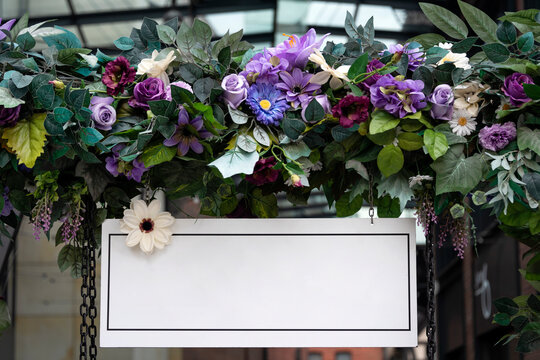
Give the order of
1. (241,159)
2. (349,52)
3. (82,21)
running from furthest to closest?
1. (82,21)
2. (349,52)
3. (241,159)

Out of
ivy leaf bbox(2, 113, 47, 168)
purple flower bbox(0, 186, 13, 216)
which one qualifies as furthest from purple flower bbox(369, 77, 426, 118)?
purple flower bbox(0, 186, 13, 216)

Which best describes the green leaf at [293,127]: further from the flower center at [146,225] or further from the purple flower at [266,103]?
the flower center at [146,225]

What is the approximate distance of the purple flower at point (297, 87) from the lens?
5.05ft

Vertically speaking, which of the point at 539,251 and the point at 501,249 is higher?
the point at 501,249

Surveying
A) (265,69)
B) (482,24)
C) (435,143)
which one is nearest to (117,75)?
(265,69)

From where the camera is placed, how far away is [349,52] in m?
1.60

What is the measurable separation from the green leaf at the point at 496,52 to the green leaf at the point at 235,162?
1.85 feet

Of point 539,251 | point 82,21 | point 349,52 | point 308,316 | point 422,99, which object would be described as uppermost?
point 82,21

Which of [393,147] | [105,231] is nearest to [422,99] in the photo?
[393,147]

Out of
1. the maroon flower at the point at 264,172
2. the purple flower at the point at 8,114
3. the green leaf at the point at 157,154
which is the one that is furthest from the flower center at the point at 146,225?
the purple flower at the point at 8,114

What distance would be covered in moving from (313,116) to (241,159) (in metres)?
0.18

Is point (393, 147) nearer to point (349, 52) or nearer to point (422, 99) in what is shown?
point (422, 99)

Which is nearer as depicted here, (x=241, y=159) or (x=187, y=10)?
(x=241, y=159)

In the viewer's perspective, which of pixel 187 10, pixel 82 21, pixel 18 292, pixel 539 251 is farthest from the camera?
pixel 187 10
